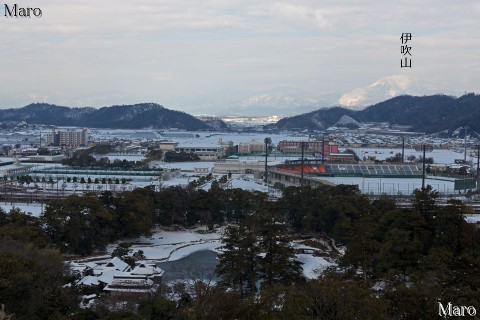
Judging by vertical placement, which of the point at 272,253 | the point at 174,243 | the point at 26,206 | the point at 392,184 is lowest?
the point at 174,243

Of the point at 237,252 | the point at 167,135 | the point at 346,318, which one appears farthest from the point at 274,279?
the point at 167,135

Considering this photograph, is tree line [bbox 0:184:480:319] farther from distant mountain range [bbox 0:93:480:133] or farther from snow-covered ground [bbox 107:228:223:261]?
distant mountain range [bbox 0:93:480:133]

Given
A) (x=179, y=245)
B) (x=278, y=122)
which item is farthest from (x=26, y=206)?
(x=278, y=122)

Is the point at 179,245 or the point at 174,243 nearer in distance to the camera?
the point at 179,245

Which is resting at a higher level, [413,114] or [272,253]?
[413,114]

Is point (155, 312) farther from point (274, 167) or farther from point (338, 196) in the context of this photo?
point (274, 167)

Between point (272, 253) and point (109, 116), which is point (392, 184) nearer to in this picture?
point (272, 253)

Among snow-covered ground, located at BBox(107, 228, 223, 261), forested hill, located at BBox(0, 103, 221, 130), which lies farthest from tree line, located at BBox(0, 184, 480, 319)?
forested hill, located at BBox(0, 103, 221, 130)
